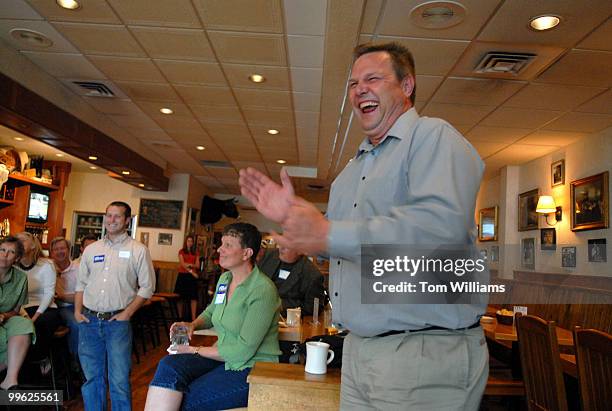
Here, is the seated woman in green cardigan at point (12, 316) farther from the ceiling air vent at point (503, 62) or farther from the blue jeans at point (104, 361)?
the ceiling air vent at point (503, 62)

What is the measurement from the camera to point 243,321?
8.29 feet

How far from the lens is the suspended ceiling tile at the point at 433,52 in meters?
3.71

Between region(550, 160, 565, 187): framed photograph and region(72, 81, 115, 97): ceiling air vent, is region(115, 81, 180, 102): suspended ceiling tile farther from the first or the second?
region(550, 160, 565, 187): framed photograph

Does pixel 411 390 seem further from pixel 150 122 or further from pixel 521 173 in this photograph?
pixel 521 173

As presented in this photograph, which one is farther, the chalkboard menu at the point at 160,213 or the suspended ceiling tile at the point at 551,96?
the chalkboard menu at the point at 160,213

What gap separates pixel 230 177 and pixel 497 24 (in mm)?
7867

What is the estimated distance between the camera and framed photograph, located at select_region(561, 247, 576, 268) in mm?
6016

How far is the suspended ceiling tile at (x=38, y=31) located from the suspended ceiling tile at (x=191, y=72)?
30.2 inches

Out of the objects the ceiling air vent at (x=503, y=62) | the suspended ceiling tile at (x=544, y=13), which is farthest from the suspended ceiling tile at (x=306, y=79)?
the suspended ceiling tile at (x=544, y=13)

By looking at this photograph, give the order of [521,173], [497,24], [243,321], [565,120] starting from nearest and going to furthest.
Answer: [243,321] → [497,24] → [565,120] → [521,173]

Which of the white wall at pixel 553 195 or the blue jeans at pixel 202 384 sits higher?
the white wall at pixel 553 195

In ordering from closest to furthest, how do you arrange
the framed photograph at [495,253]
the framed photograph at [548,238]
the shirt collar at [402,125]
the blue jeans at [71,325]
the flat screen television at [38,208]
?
1. the shirt collar at [402,125]
2. the blue jeans at [71,325]
3. the framed photograph at [548,238]
4. the framed photograph at [495,253]
5. the flat screen television at [38,208]

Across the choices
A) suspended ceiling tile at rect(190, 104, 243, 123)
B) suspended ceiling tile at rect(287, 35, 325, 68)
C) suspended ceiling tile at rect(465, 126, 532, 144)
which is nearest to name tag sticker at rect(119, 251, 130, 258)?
suspended ceiling tile at rect(287, 35, 325, 68)

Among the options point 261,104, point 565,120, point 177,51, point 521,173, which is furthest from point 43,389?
point 521,173
